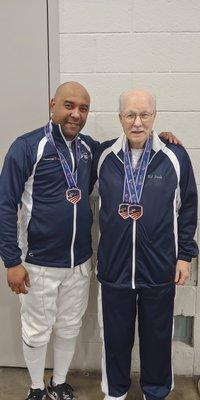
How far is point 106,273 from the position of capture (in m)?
1.96

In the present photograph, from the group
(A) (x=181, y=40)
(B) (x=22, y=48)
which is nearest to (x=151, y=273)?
(A) (x=181, y=40)

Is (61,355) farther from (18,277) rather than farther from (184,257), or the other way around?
(184,257)

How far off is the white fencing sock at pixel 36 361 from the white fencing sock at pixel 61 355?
85mm

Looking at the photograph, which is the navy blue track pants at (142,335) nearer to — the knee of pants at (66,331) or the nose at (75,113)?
the knee of pants at (66,331)

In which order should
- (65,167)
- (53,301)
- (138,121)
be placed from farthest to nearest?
1. (53,301)
2. (65,167)
3. (138,121)

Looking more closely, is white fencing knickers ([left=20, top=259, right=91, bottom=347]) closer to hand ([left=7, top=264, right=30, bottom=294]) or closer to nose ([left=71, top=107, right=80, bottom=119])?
hand ([left=7, top=264, right=30, bottom=294])

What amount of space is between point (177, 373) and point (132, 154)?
1.40m

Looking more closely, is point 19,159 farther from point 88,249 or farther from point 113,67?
point 113,67

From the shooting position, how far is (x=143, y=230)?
185 cm

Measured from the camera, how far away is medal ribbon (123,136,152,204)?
1852mm

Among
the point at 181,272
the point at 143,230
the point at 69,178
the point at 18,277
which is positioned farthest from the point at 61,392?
the point at 69,178

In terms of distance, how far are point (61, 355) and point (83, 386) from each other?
302 millimetres

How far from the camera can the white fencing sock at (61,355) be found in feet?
7.30

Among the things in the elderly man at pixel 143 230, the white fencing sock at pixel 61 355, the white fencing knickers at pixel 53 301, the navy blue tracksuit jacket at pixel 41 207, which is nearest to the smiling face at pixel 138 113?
the elderly man at pixel 143 230
